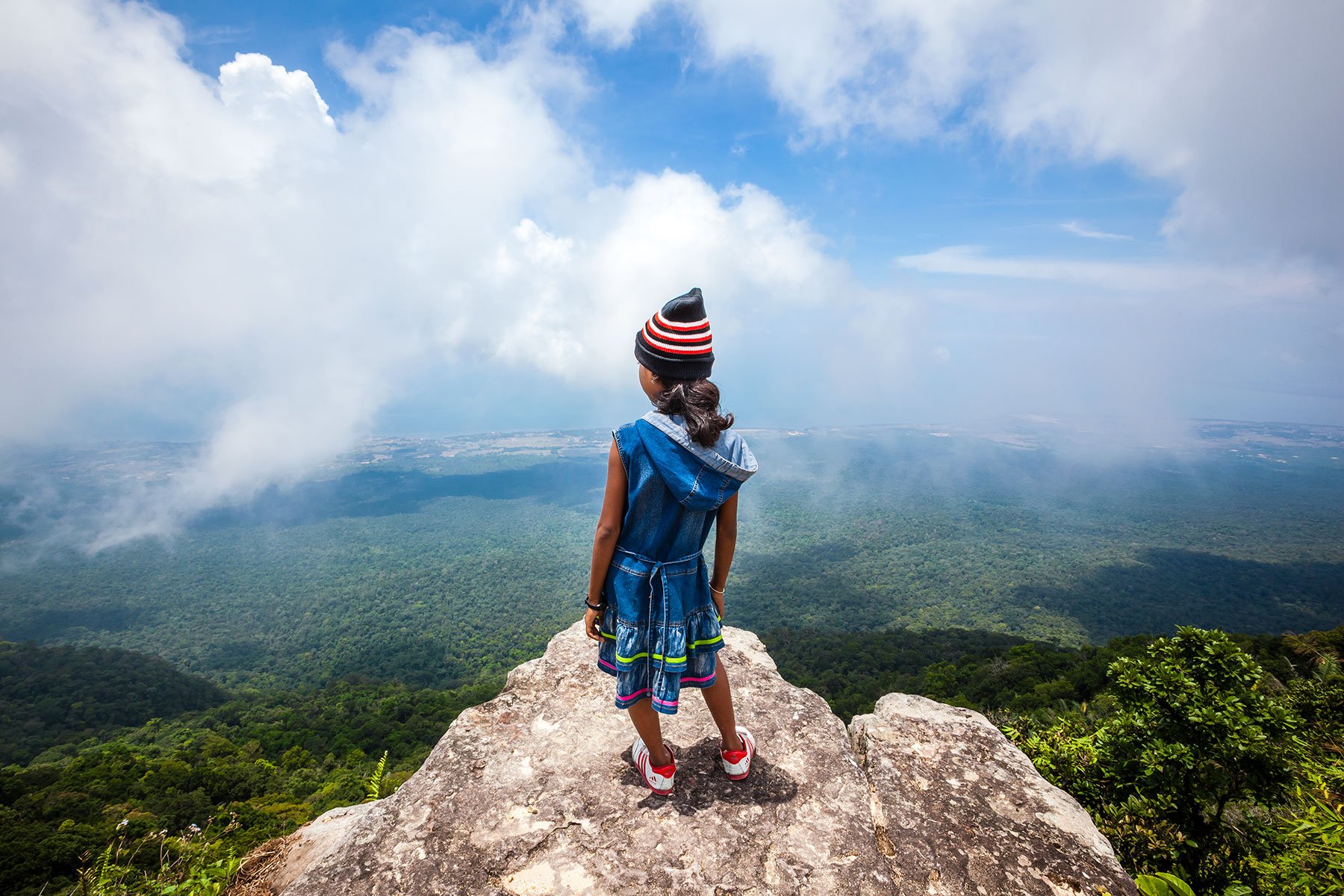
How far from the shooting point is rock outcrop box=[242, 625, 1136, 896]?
110 inches

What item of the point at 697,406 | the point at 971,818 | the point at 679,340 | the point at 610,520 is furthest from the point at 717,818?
the point at 679,340

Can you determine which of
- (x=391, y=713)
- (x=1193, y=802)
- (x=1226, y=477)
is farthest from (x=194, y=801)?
(x=1226, y=477)

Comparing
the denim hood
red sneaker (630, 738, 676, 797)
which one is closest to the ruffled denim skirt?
the denim hood

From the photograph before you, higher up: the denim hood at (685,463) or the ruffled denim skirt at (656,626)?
the denim hood at (685,463)

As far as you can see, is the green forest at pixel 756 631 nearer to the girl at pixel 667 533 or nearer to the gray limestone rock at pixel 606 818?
the gray limestone rock at pixel 606 818

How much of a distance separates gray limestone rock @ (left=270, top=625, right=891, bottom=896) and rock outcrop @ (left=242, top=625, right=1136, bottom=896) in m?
0.01

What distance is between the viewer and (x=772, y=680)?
4715 mm

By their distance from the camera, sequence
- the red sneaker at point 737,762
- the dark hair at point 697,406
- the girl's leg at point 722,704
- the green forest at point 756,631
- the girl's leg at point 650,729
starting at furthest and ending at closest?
the green forest at point 756,631 → the red sneaker at point 737,762 → the girl's leg at point 722,704 → the girl's leg at point 650,729 → the dark hair at point 697,406

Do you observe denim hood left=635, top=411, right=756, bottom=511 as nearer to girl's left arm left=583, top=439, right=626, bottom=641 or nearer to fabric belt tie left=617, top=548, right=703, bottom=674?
girl's left arm left=583, top=439, right=626, bottom=641

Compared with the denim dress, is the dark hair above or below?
above

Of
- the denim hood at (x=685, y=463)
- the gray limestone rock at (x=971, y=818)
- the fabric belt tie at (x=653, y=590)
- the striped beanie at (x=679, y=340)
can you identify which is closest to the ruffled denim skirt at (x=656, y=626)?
the fabric belt tie at (x=653, y=590)

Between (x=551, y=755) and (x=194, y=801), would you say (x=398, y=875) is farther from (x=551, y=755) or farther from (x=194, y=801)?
(x=194, y=801)

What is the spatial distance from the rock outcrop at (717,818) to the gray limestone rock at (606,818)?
10 millimetres

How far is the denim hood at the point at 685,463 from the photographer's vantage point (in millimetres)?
2604
